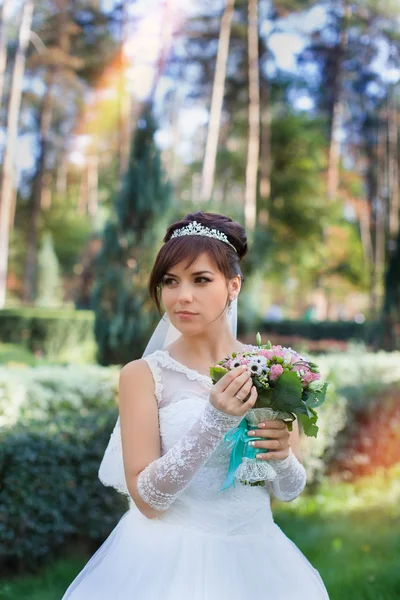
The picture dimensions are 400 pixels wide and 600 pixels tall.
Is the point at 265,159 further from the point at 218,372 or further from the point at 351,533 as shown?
the point at 218,372

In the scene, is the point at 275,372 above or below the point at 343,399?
above

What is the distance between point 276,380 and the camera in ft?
5.97

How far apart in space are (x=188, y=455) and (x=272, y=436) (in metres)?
0.28

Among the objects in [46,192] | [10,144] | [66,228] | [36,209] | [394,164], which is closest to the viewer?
[10,144]

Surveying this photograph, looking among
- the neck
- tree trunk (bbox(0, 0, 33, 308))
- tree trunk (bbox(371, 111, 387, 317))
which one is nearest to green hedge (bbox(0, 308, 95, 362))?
tree trunk (bbox(0, 0, 33, 308))

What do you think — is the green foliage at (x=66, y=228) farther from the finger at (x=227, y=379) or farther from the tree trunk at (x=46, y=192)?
the finger at (x=227, y=379)

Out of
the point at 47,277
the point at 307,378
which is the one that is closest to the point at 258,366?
the point at 307,378

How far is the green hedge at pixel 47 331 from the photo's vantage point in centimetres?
1767

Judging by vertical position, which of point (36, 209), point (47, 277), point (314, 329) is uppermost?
point (36, 209)

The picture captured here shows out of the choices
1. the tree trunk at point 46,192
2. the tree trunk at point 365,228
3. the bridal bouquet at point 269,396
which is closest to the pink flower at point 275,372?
the bridal bouquet at point 269,396

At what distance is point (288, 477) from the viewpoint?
2.15 m

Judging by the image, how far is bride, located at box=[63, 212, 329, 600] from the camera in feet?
6.08

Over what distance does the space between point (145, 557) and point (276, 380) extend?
0.72 meters

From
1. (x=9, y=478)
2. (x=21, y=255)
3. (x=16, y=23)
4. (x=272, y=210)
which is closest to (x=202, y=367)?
(x=9, y=478)
